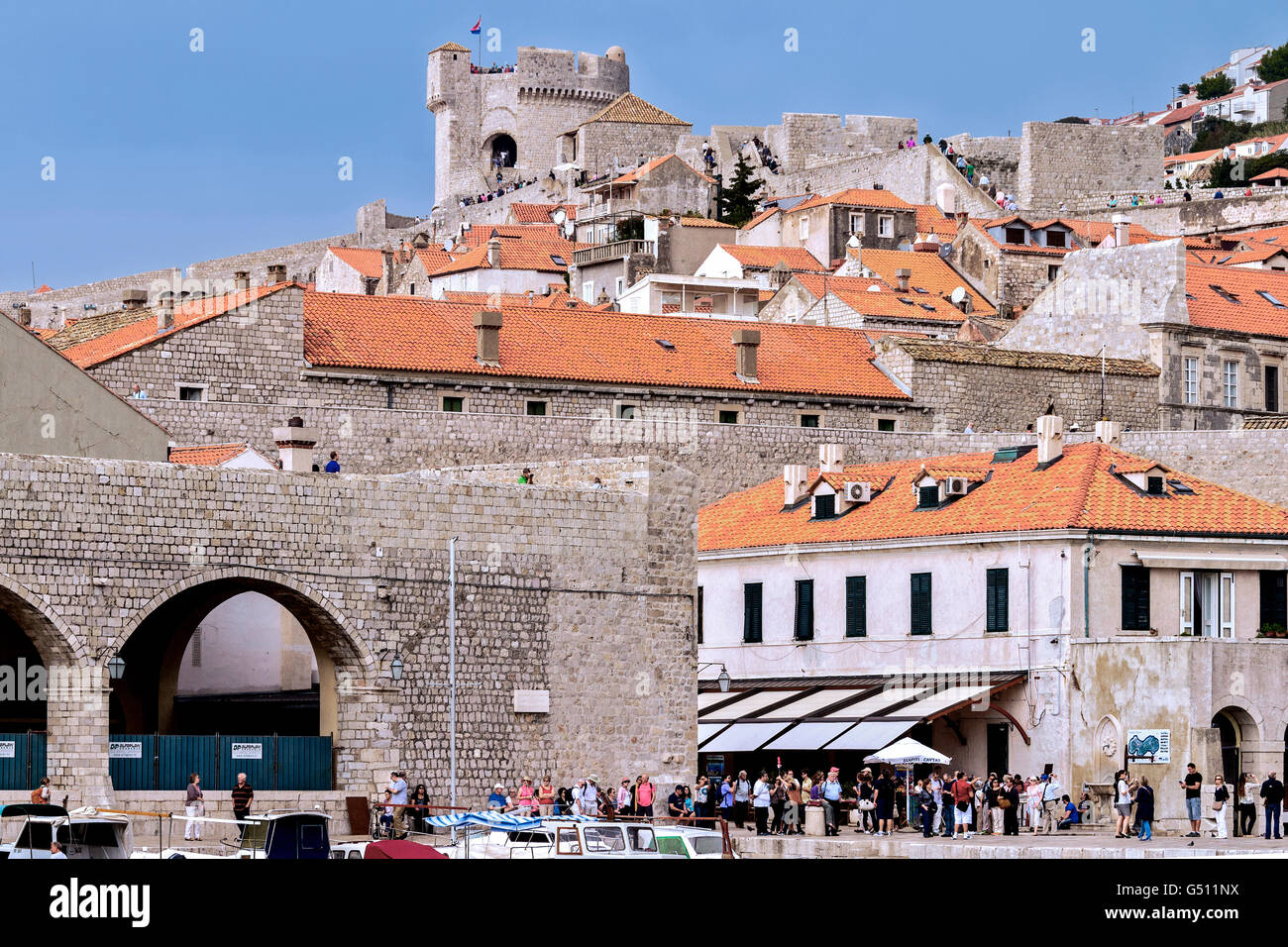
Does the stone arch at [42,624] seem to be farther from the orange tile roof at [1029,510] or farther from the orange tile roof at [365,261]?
the orange tile roof at [365,261]

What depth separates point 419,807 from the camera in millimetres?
27812

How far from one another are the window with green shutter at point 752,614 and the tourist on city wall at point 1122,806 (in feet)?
34.2

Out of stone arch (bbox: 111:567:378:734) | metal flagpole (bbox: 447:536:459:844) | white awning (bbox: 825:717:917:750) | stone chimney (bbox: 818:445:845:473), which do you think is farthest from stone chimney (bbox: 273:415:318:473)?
stone chimney (bbox: 818:445:845:473)

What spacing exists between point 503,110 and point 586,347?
81578 millimetres

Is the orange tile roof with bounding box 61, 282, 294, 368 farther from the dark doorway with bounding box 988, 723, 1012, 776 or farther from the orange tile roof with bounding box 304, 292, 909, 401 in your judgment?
the dark doorway with bounding box 988, 723, 1012, 776

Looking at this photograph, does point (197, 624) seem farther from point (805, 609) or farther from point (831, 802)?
point (805, 609)

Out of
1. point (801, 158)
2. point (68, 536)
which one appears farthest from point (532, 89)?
point (68, 536)

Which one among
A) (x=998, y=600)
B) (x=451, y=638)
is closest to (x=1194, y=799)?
(x=998, y=600)

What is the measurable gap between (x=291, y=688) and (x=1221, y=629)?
15.2 m

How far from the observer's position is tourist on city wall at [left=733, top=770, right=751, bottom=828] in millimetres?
32375

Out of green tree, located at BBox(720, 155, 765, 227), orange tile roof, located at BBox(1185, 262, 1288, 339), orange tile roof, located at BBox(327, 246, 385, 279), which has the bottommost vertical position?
orange tile roof, located at BBox(1185, 262, 1288, 339)

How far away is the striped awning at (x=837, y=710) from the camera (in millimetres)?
34750

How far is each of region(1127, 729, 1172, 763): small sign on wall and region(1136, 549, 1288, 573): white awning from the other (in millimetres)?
3465
